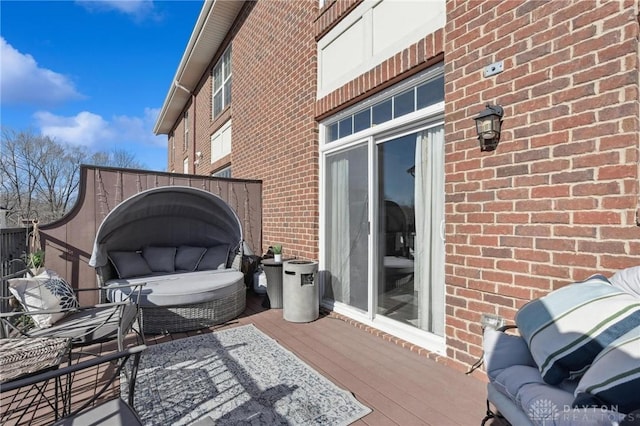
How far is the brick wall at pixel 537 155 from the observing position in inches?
75.7

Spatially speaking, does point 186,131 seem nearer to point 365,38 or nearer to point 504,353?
point 365,38

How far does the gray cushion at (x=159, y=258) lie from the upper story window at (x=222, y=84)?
531 centimetres

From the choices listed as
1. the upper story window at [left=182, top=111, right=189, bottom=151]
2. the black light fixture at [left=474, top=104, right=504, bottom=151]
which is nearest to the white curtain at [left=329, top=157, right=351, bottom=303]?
the black light fixture at [left=474, top=104, right=504, bottom=151]

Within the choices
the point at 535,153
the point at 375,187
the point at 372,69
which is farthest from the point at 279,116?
the point at 535,153

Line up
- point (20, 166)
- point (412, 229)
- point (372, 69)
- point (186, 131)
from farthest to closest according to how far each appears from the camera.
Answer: point (20, 166)
point (186, 131)
point (372, 69)
point (412, 229)

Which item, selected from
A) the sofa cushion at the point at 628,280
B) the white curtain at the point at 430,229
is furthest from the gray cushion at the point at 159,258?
the sofa cushion at the point at 628,280

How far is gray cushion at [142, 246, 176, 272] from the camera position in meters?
4.90

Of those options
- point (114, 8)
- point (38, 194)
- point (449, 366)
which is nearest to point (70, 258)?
point (449, 366)

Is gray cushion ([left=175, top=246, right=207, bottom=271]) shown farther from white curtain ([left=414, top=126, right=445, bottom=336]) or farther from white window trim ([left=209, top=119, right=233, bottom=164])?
white window trim ([left=209, top=119, right=233, bottom=164])

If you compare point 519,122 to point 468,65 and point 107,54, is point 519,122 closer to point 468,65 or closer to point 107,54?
point 468,65

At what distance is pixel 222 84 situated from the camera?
945cm

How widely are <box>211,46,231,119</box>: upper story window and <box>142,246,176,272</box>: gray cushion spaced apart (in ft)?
17.4

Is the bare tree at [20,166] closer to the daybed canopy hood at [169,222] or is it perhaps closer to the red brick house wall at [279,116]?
the red brick house wall at [279,116]

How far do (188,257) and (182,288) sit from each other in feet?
4.44
